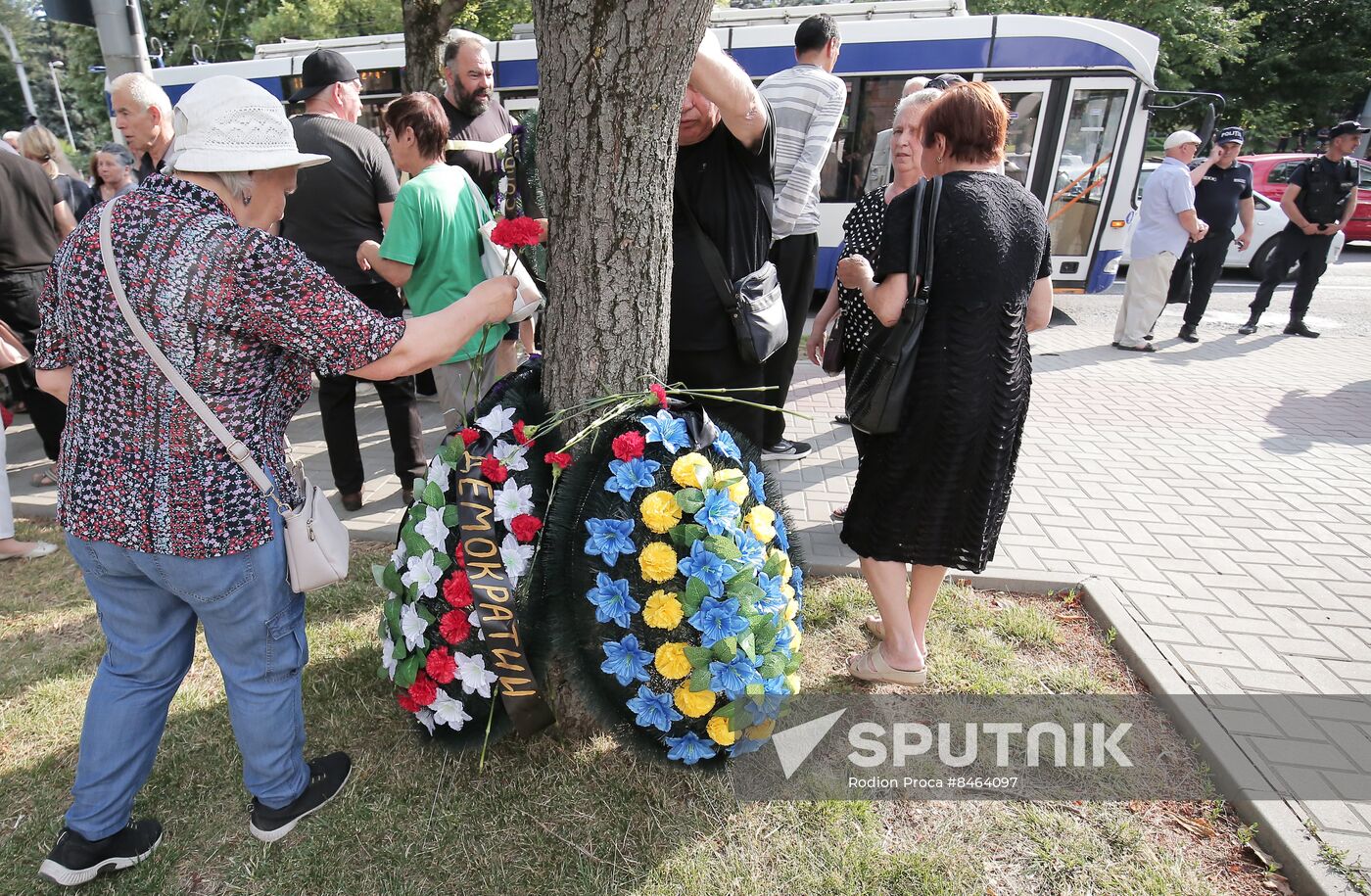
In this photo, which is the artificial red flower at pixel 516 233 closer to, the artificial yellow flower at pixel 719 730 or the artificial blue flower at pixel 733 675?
the artificial blue flower at pixel 733 675

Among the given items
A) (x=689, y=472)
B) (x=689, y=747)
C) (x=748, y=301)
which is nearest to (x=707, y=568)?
(x=689, y=472)

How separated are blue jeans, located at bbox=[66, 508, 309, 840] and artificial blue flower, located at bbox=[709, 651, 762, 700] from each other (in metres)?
1.08

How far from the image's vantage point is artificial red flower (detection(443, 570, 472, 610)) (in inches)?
83.2

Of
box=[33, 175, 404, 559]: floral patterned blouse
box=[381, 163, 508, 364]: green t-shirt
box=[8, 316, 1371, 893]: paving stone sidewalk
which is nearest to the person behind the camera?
box=[33, 175, 404, 559]: floral patterned blouse

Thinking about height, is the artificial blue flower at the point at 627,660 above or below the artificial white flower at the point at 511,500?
below

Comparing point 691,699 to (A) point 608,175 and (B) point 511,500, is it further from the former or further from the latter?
(A) point 608,175

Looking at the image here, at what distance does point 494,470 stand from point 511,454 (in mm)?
69

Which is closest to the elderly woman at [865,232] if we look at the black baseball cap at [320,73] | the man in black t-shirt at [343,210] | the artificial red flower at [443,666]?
the artificial red flower at [443,666]

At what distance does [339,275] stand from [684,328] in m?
2.12

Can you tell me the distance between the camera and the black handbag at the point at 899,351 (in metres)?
2.24

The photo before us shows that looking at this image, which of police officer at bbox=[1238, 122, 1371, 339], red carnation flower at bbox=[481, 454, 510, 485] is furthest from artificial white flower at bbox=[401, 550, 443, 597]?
police officer at bbox=[1238, 122, 1371, 339]

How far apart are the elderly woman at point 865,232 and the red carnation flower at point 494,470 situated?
4.24 feet

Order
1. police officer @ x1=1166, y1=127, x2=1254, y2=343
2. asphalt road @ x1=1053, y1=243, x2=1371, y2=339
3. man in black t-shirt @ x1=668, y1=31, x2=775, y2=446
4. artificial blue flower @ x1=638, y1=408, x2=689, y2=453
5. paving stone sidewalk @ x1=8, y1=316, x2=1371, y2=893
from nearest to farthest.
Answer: artificial blue flower @ x1=638, y1=408, x2=689, y2=453 → man in black t-shirt @ x1=668, y1=31, x2=775, y2=446 → paving stone sidewalk @ x1=8, y1=316, x2=1371, y2=893 → police officer @ x1=1166, y1=127, x2=1254, y2=343 → asphalt road @ x1=1053, y1=243, x2=1371, y2=339

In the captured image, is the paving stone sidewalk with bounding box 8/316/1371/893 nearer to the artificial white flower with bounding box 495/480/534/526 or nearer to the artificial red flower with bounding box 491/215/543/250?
the artificial white flower with bounding box 495/480/534/526
